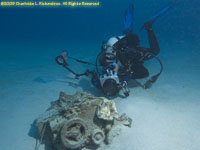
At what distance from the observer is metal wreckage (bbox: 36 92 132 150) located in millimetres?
2895

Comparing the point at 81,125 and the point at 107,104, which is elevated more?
the point at 107,104

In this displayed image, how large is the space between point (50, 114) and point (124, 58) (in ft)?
8.65

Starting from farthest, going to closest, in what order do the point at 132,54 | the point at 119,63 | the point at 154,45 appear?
the point at 154,45 → the point at 119,63 → the point at 132,54

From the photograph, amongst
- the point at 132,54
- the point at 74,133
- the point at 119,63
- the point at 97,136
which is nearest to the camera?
the point at 74,133

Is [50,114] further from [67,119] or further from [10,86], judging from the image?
[10,86]

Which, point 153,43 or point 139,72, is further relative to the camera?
point 153,43

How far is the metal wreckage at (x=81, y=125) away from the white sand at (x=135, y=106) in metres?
0.40

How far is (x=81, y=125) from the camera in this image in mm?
2973

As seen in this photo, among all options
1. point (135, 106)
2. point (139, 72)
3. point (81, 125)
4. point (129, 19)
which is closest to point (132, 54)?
point (139, 72)

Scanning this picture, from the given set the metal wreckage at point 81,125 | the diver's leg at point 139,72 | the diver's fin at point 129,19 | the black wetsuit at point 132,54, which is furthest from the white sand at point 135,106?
the diver's fin at point 129,19

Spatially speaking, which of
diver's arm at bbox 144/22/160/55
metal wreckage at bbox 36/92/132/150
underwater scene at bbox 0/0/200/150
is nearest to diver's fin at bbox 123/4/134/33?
underwater scene at bbox 0/0/200/150

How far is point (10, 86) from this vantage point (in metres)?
6.01

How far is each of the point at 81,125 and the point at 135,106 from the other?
7.40ft

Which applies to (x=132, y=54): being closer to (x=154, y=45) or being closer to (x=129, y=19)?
(x=154, y=45)
